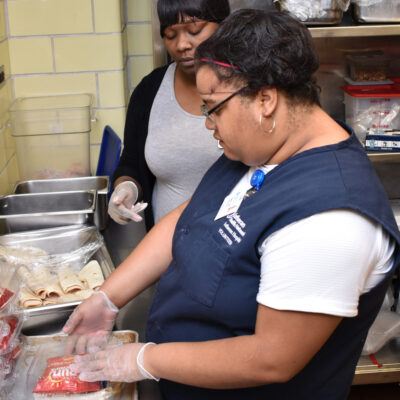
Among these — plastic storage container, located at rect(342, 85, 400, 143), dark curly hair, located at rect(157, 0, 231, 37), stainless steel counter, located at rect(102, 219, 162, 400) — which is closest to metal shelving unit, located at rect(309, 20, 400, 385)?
plastic storage container, located at rect(342, 85, 400, 143)

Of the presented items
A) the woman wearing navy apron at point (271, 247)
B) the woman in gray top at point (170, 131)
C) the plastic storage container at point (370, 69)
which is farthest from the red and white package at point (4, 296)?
the plastic storage container at point (370, 69)

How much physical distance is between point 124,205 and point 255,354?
860 mm

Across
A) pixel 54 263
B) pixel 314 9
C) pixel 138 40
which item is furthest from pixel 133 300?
pixel 138 40

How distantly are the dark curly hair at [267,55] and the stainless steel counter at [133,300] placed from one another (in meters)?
0.66

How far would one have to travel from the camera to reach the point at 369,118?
7.01ft

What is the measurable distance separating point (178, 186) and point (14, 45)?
1109 millimetres

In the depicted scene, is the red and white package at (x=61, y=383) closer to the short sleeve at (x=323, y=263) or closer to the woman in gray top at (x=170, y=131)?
the short sleeve at (x=323, y=263)

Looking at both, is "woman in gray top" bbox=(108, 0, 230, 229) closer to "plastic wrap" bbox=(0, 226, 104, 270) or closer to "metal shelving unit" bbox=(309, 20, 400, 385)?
"plastic wrap" bbox=(0, 226, 104, 270)

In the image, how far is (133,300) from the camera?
1511 mm

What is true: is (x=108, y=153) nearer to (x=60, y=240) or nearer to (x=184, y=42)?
(x=60, y=240)

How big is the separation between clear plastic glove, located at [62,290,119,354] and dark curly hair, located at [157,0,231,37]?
0.76 meters

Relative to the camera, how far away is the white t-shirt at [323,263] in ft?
2.74

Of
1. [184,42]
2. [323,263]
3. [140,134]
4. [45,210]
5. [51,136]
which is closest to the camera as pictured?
[323,263]

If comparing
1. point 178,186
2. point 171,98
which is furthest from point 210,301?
point 171,98
